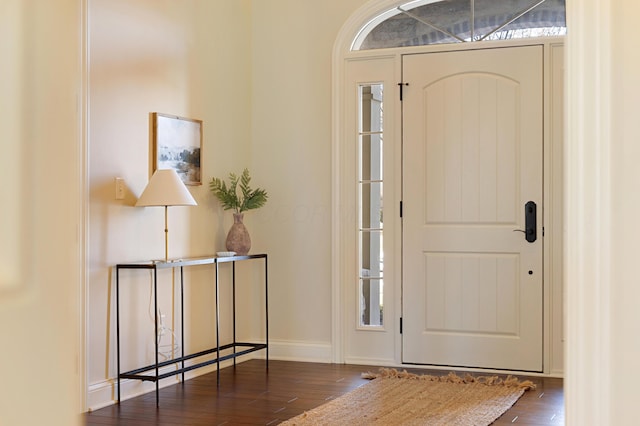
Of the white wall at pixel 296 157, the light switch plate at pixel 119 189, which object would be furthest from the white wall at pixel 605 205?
the white wall at pixel 296 157

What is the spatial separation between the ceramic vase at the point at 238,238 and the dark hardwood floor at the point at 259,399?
Result: 2.87 feet

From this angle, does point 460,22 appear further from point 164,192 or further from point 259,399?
point 259,399

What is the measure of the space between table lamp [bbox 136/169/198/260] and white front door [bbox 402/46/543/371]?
1816mm

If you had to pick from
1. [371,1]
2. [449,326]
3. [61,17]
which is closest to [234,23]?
[371,1]

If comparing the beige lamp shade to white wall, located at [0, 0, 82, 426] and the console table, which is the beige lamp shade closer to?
the console table

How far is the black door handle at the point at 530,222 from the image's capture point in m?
5.17

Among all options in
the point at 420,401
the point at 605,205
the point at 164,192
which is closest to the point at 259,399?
the point at 420,401

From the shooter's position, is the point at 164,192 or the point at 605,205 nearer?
the point at 605,205

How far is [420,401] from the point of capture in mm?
4301

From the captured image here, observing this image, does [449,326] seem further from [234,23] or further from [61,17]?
[61,17]

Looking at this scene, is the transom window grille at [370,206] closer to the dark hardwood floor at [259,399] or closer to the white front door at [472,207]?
the white front door at [472,207]

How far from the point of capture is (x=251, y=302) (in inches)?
234

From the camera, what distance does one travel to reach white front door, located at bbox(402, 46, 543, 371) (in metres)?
5.19

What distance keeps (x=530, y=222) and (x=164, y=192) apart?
2534 millimetres
